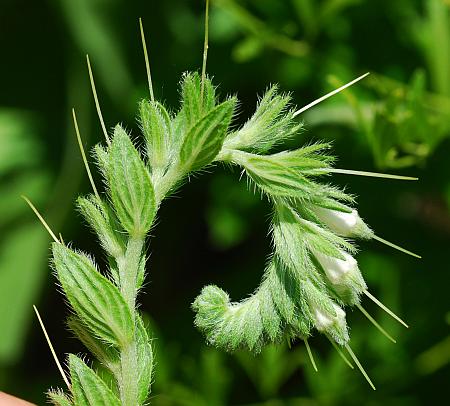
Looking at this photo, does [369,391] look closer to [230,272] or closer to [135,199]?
[230,272]

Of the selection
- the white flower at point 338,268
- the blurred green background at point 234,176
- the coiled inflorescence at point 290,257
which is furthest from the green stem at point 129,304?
the blurred green background at point 234,176

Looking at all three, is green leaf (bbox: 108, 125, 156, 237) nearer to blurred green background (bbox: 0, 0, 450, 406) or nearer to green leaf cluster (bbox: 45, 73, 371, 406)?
green leaf cluster (bbox: 45, 73, 371, 406)

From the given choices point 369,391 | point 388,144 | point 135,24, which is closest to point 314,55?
point 388,144

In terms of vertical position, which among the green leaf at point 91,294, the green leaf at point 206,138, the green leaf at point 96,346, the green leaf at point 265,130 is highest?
the green leaf at point 206,138

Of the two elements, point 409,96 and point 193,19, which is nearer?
point 409,96

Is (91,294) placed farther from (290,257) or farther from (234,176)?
(234,176)

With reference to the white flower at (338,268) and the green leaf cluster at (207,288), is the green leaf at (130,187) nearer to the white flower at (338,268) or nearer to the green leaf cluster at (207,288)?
the green leaf cluster at (207,288)
